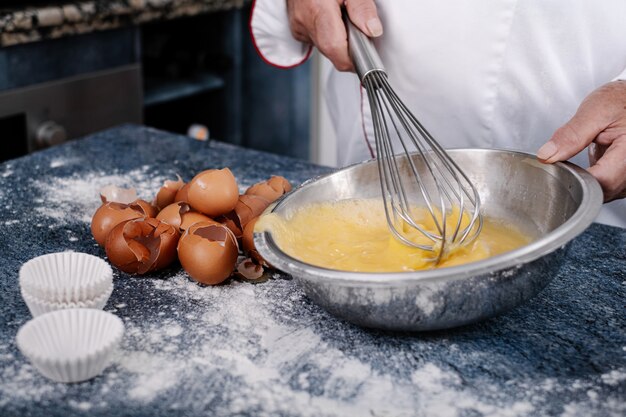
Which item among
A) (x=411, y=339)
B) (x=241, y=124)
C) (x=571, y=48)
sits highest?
(x=571, y=48)

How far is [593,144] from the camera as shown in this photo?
3.37 feet

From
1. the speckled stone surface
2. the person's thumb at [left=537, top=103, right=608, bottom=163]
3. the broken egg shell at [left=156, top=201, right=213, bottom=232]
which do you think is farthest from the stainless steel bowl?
the speckled stone surface

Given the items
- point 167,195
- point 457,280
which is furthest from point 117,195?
point 457,280

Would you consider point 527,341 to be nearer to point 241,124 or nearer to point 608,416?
point 608,416

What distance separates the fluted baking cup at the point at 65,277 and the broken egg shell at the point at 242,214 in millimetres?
180

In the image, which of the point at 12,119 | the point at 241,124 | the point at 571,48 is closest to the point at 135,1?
the point at 12,119

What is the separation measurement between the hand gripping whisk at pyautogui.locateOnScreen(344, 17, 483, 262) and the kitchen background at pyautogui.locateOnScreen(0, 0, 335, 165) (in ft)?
3.24

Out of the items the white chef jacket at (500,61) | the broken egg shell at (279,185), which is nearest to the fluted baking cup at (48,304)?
the broken egg shell at (279,185)

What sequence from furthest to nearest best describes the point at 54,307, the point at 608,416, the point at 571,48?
1. the point at 571,48
2. the point at 54,307
3. the point at 608,416

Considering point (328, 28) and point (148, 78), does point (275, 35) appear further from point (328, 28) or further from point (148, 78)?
point (148, 78)

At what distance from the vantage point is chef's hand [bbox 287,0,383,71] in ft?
3.82

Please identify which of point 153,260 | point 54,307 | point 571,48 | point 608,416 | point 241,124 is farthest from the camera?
point 241,124

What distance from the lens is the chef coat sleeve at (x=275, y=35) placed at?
1381mm

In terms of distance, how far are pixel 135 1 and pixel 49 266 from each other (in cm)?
122
